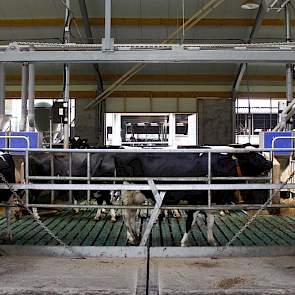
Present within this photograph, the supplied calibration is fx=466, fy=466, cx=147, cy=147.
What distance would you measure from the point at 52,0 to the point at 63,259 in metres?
11.2

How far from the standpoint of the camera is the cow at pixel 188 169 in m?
6.71

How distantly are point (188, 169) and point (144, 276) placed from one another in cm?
230

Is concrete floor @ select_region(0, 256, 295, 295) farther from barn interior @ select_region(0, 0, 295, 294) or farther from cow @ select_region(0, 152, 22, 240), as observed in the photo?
cow @ select_region(0, 152, 22, 240)

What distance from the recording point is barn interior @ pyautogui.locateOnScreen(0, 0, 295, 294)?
20.0 ft

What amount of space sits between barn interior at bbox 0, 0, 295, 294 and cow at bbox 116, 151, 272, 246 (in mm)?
106

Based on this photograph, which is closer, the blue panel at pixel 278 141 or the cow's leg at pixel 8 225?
the cow's leg at pixel 8 225


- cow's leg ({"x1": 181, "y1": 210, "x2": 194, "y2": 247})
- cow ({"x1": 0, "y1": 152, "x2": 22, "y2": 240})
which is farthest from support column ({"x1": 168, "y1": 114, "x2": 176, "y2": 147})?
cow ({"x1": 0, "y1": 152, "x2": 22, "y2": 240})

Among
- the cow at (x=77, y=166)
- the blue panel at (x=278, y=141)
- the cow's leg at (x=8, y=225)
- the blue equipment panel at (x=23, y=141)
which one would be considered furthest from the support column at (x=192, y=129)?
the cow's leg at (x=8, y=225)

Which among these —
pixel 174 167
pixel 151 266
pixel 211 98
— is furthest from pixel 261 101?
pixel 151 266

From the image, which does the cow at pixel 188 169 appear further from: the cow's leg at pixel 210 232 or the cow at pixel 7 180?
the cow at pixel 7 180

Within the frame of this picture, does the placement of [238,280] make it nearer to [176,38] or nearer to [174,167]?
[174,167]

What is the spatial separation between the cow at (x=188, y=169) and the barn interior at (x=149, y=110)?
0.35 feet

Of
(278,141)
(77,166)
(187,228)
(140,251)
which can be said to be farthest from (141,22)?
(140,251)

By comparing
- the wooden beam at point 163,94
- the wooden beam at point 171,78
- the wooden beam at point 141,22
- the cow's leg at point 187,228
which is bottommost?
the cow's leg at point 187,228
